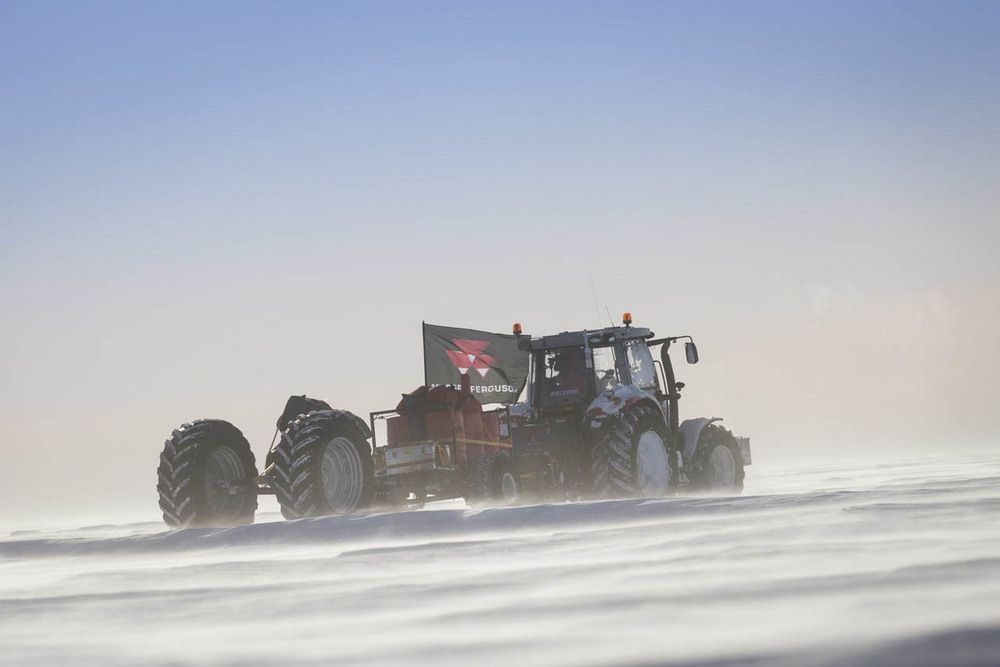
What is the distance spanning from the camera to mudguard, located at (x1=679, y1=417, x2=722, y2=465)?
1291 centimetres

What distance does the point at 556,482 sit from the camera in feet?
39.7

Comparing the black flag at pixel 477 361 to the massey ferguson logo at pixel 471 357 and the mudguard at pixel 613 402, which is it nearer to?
the massey ferguson logo at pixel 471 357

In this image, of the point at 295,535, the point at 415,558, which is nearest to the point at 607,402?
the point at 295,535

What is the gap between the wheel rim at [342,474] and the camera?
1116 centimetres

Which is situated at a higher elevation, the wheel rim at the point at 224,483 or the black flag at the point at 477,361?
the black flag at the point at 477,361

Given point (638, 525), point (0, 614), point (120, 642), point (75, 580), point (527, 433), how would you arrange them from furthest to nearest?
point (527, 433) < point (638, 525) < point (75, 580) < point (0, 614) < point (120, 642)

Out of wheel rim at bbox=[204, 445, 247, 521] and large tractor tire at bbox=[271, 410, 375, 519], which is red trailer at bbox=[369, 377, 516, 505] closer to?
large tractor tire at bbox=[271, 410, 375, 519]

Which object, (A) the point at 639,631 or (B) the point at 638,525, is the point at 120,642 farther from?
(B) the point at 638,525

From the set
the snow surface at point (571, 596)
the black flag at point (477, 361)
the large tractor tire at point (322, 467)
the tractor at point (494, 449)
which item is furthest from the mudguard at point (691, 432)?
the snow surface at point (571, 596)

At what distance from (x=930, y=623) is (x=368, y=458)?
8839 millimetres

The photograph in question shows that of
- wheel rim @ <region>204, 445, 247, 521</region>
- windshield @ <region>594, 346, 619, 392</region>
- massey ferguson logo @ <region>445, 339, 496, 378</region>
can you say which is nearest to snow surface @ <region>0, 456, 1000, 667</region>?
wheel rim @ <region>204, 445, 247, 521</region>

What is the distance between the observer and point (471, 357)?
14195 millimetres

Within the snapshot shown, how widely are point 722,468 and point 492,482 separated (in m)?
3.13

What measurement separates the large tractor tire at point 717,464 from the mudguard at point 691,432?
5 centimetres
